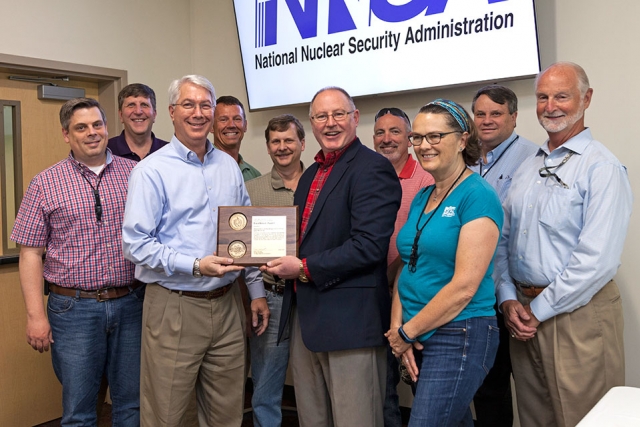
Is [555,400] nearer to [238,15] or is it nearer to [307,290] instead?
[307,290]

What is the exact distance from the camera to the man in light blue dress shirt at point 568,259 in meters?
1.93

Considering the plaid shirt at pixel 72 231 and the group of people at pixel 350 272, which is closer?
the group of people at pixel 350 272

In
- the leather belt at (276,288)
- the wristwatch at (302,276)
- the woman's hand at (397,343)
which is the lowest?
the woman's hand at (397,343)

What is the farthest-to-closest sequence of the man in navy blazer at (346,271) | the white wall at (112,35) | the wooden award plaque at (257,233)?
the white wall at (112,35), the wooden award plaque at (257,233), the man in navy blazer at (346,271)

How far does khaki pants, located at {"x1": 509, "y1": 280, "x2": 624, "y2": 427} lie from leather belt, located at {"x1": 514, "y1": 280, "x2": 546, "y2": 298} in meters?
0.10

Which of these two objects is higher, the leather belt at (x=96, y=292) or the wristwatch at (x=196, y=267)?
the wristwatch at (x=196, y=267)

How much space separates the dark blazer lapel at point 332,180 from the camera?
206 centimetres

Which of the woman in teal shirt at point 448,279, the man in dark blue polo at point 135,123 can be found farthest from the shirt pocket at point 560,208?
the man in dark blue polo at point 135,123

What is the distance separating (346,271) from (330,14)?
217 cm

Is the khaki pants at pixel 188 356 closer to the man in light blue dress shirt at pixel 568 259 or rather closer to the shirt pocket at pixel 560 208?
the man in light blue dress shirt at pixel 568 259

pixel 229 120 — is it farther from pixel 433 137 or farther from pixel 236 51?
pixel 433 137

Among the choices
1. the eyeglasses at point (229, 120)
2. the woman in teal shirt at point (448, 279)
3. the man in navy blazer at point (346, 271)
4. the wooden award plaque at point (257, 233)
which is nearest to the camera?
Result: the woman in teal shirt at point (448, 279)

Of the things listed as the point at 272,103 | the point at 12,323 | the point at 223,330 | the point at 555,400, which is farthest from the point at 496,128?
Answer: the point at 12,323

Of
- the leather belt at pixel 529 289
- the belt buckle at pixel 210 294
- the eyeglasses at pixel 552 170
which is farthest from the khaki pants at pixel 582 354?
the belt buckle at pixel 210 294
